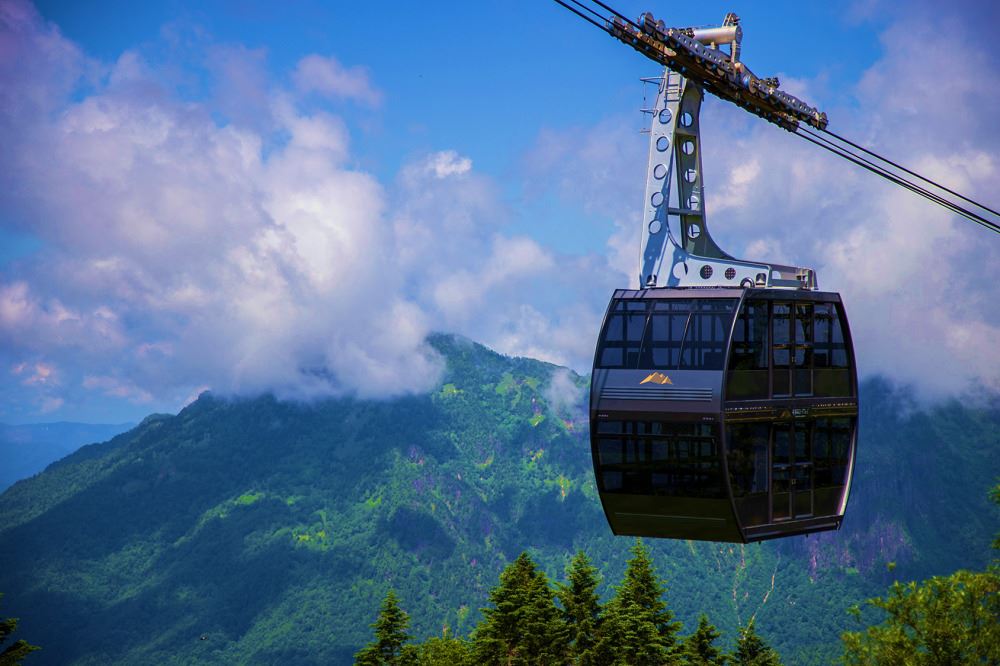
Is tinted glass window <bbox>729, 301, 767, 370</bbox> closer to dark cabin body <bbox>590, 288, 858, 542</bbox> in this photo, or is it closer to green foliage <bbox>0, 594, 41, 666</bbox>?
dark cabin body <bbox>590, 288, 858, 542</bbox>

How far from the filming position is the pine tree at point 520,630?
5828 centimetres

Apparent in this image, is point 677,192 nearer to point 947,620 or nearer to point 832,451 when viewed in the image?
point 832,451

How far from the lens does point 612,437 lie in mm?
20938

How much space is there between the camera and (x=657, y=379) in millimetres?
20500

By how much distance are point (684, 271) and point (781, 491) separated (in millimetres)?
4386

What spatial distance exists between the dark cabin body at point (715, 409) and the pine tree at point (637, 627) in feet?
119

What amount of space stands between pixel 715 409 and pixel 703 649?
46044 mm

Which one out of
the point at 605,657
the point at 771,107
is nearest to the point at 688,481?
the point at 771,107

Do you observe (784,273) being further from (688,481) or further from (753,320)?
(688,481)

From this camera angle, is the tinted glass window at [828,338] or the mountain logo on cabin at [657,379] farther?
the tinted glass window at [828,338]

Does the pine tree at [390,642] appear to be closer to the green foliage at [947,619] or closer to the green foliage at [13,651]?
the green foliage at [13,651]

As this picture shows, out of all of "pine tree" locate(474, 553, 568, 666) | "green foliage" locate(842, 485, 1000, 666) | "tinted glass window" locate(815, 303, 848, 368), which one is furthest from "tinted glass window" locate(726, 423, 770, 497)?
"pine tree" locate(474, 553, 568, 666)

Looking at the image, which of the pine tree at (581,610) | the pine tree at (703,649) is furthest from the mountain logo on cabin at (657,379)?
the pine tree at (703,649)

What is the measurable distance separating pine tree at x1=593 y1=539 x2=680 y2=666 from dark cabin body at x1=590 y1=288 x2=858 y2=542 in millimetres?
36308
